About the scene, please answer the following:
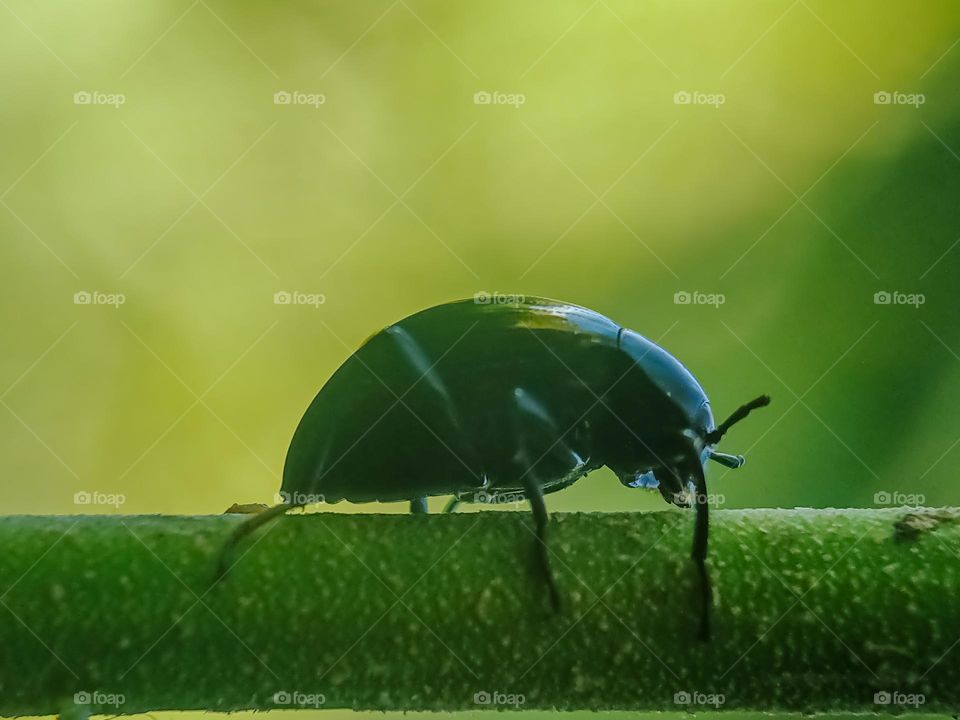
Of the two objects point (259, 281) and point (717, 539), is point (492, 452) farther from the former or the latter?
point (259, 281)

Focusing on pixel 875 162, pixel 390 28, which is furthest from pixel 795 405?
pixel 390 28
